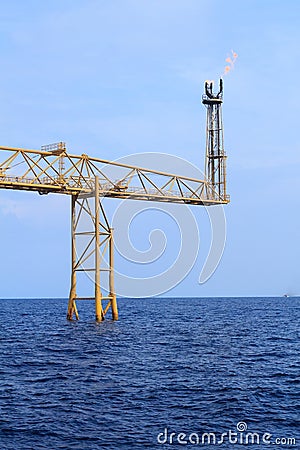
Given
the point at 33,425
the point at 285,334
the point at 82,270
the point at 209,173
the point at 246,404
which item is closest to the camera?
the point at 33,425

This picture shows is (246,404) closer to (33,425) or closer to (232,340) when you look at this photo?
(33,425)

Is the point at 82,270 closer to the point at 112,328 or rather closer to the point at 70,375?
the point at 112,328

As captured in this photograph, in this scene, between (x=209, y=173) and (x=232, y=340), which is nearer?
(x=232, y=340)

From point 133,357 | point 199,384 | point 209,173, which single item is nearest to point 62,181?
point 209,173

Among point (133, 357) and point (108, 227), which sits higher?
point (108, 227)

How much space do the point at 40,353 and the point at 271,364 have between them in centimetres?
1257

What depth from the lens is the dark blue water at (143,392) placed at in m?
17.8

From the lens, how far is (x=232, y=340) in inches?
1580

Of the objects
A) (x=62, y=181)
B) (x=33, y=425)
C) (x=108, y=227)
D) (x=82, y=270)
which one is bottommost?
(x=33, y=425)

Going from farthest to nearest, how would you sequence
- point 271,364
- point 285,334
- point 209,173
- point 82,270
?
point 209,173, point 82,270, point 285,334, point 271,364

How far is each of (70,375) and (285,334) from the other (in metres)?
23.4

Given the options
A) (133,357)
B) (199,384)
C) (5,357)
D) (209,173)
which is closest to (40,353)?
(5,357)

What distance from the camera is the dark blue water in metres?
17.8

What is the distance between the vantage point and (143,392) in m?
23.1
